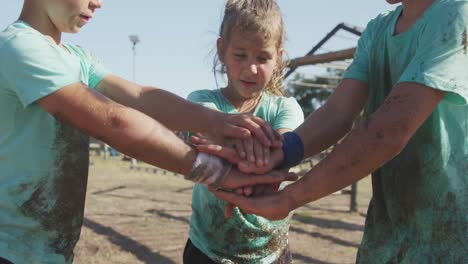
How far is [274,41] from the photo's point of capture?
2596mm

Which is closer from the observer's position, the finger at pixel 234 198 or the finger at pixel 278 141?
the finger at pixel 234 198

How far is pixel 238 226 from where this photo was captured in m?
2.45

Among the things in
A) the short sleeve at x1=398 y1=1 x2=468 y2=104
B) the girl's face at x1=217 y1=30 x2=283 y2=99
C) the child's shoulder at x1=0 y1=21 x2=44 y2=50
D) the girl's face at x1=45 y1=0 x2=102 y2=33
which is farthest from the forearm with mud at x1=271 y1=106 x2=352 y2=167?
the child's shoulder at x1=0 y1=21 x2=44 y2=50

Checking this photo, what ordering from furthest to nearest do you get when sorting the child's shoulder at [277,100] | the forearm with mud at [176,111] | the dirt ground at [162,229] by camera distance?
the dirt ground at [162,229], the child's shoulder at [277,100], the forearm with mud at [176,111]

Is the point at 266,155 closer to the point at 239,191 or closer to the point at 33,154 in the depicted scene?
the point at 239,191

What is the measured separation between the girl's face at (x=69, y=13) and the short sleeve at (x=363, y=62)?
3.44ft

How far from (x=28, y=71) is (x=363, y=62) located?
4.06 ft

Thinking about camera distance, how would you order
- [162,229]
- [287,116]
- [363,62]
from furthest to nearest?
[162,229] < [287,116] < [363,62]

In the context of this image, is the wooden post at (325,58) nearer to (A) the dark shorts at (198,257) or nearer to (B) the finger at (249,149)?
(A) the dark shorts at (198,257)

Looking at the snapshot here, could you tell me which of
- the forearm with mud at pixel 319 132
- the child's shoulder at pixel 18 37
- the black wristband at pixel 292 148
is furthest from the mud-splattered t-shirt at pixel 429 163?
the child's shoulder at pixel 18 37

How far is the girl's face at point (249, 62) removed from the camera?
8.35ft

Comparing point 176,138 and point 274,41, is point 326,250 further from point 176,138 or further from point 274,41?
point 176,138

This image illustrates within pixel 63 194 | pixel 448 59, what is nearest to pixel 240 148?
pixel 63 194

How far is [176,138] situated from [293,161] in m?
0.58
